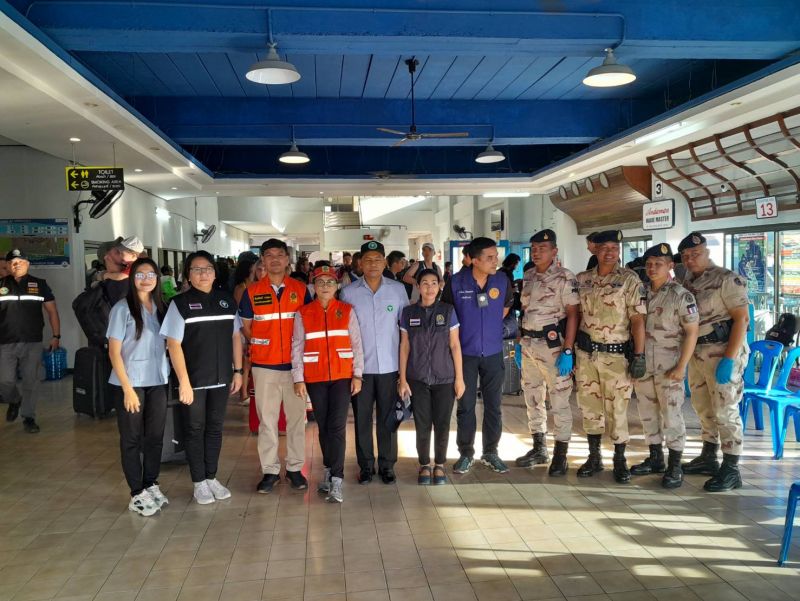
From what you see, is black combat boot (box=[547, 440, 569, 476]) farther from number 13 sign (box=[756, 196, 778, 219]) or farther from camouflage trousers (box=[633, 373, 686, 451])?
number 13 sign (box=[756, 196, 778, 219])

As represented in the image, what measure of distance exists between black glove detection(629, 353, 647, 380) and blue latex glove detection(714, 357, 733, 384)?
1.66 ft

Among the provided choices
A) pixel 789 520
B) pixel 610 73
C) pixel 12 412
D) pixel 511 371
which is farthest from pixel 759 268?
pixel 12 412

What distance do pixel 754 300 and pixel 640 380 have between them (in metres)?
5.49

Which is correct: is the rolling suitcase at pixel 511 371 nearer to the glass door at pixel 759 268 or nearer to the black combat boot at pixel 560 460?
the black combat boot at pixel 560 460

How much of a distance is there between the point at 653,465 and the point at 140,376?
3.60 meters

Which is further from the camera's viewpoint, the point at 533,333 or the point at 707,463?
the point at 533,333

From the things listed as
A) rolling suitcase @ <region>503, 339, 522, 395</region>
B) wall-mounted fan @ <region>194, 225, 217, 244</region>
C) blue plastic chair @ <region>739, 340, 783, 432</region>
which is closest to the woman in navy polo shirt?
blue plastic chair @ <region>739, 340, 783, 432</region>

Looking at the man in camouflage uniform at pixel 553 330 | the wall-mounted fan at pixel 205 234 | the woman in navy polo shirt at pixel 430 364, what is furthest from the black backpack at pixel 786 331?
the wall-mounted fan at pixel 205 234

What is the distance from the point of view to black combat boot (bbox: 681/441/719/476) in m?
4.52

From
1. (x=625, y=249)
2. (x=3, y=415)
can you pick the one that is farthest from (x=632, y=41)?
(x=625, y=249)

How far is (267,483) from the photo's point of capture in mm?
4340

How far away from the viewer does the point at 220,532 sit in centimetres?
371

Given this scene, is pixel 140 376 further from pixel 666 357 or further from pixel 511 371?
pixel 511 371

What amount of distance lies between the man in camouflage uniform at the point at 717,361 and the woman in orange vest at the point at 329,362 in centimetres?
244
